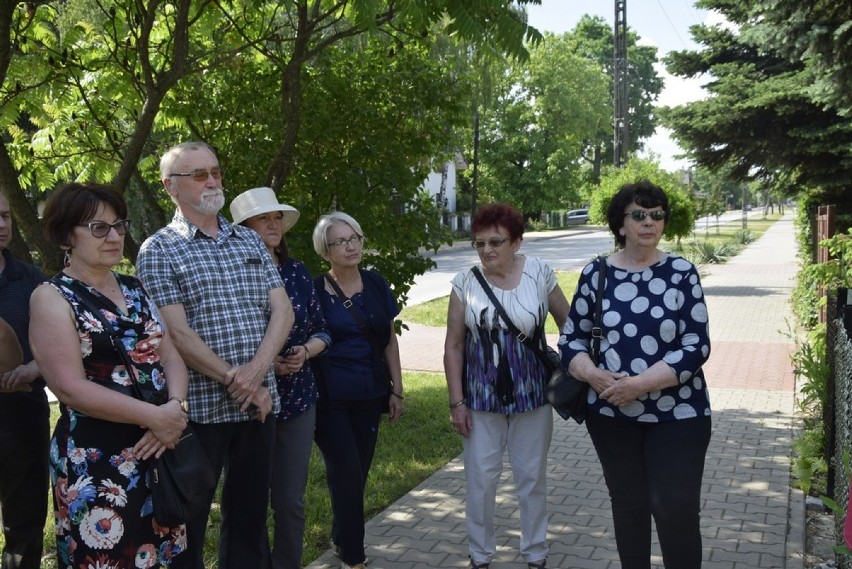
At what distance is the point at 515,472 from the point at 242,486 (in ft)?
4.92

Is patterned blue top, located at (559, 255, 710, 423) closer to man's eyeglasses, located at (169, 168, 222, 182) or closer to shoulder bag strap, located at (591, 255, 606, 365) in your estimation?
shoulder bag strap, located at (591, 255, 606, 365)

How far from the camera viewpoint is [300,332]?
4.19 meters

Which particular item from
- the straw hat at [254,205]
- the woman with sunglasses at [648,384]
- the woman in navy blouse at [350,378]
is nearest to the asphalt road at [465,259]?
the woman in navy blouse at [350,378]

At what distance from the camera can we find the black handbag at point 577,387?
12.6 ft

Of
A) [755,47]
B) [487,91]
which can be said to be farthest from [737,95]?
[487,91]

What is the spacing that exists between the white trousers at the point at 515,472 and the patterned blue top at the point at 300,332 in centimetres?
93

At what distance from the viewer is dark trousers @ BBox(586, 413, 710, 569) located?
3645 mm

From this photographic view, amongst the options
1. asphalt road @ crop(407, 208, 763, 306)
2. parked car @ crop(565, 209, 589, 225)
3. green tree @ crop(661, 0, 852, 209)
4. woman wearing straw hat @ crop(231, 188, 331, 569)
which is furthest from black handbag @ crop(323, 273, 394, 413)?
parked car @ crop(565, 209, 589, 225)

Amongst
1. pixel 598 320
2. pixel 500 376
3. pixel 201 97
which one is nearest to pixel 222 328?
pixel 500 376

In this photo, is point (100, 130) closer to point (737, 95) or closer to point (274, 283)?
point (274, 283)

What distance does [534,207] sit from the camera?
62.0 m

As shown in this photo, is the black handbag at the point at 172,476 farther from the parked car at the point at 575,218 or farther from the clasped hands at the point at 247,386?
the parked car at the point at 575,218

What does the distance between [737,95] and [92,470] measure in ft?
45.3

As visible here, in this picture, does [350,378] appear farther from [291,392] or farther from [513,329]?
[513,329]
